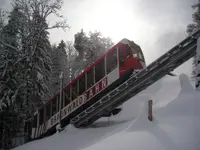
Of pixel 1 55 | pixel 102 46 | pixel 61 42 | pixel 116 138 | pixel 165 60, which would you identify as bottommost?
pixel 116 138

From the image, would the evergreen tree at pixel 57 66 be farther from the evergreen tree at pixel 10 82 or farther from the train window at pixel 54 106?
the train window at pixel 54 106

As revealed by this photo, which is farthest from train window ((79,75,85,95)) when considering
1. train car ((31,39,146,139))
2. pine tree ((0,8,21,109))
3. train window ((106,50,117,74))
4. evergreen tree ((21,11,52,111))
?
pine tree ((0,8,21,109))

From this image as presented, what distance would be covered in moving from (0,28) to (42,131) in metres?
10.7

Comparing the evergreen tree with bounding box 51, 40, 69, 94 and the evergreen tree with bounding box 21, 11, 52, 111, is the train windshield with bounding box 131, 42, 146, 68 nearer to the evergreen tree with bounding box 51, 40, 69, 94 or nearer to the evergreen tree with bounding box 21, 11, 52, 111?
the evergreen tree with bounding box 21, 11, 52, 111

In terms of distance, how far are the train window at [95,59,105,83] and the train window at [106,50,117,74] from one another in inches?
17.2

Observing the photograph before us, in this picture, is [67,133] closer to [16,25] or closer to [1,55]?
[1,55]

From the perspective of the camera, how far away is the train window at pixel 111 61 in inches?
576

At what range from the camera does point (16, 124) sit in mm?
21578

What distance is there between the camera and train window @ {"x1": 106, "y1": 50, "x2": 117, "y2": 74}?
14.6m

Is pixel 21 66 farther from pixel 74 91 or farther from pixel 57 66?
pixel 57 66

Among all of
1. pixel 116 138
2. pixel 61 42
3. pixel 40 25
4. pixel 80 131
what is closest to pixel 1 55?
pixel 40 25

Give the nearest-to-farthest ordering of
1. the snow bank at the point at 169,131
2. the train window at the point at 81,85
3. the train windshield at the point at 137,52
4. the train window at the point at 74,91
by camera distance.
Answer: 1. the snow bank at the point at 169,131
2. the train windshield at the point at 137,52
3. the train window at the point at 81,85
4. the train window at the point at 74,91

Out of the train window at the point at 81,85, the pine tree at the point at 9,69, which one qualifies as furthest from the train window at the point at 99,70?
the pine tree at the point at 9,69

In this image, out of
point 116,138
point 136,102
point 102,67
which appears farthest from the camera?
point 136,102
